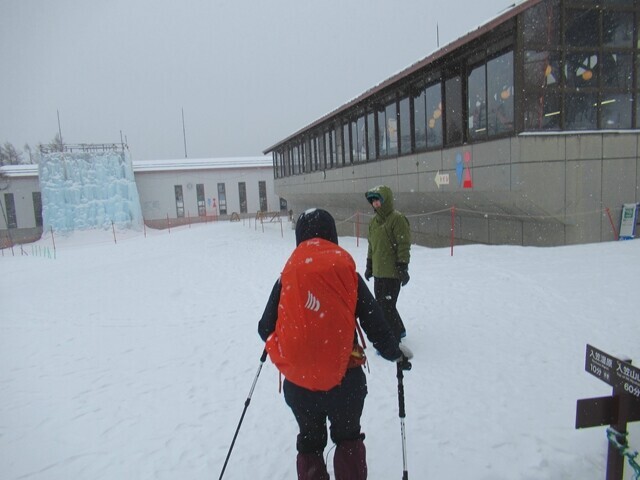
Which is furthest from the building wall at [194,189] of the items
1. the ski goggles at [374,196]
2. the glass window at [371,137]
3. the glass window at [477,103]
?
the ski goggles at [374,196]

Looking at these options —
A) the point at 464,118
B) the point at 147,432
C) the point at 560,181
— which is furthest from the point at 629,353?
the point at 464,118

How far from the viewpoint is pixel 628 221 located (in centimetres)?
1095

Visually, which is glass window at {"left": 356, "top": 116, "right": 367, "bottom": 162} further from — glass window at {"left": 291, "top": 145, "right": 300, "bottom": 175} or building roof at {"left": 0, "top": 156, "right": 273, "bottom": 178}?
building roof at {"left": 0, "top": 156, "right": 273, "bottom": 178}

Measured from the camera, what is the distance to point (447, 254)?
11.3 m

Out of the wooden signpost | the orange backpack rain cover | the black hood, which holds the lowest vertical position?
the wooden signpost

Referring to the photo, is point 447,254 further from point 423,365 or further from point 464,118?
point 423,365

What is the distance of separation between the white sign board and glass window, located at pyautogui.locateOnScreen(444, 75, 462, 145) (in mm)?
4500

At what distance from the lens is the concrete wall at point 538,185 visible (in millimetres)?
10086

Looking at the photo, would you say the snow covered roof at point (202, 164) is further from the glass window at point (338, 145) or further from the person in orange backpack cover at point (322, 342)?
the person in orange backpack cover at point (322, 342)

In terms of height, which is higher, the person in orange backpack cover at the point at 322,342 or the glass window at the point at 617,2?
the glass window at the point at 617,2

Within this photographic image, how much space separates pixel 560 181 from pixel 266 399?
8988 mm

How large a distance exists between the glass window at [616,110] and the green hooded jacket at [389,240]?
28.5 ft

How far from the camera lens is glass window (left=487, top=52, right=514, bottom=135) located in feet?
33.2

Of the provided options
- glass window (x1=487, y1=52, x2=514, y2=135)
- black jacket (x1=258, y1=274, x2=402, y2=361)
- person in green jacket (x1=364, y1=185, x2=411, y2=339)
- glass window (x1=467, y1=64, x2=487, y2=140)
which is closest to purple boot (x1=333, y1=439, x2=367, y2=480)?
black jacket (x1=258, y1=274, x2=402, y2=361)
